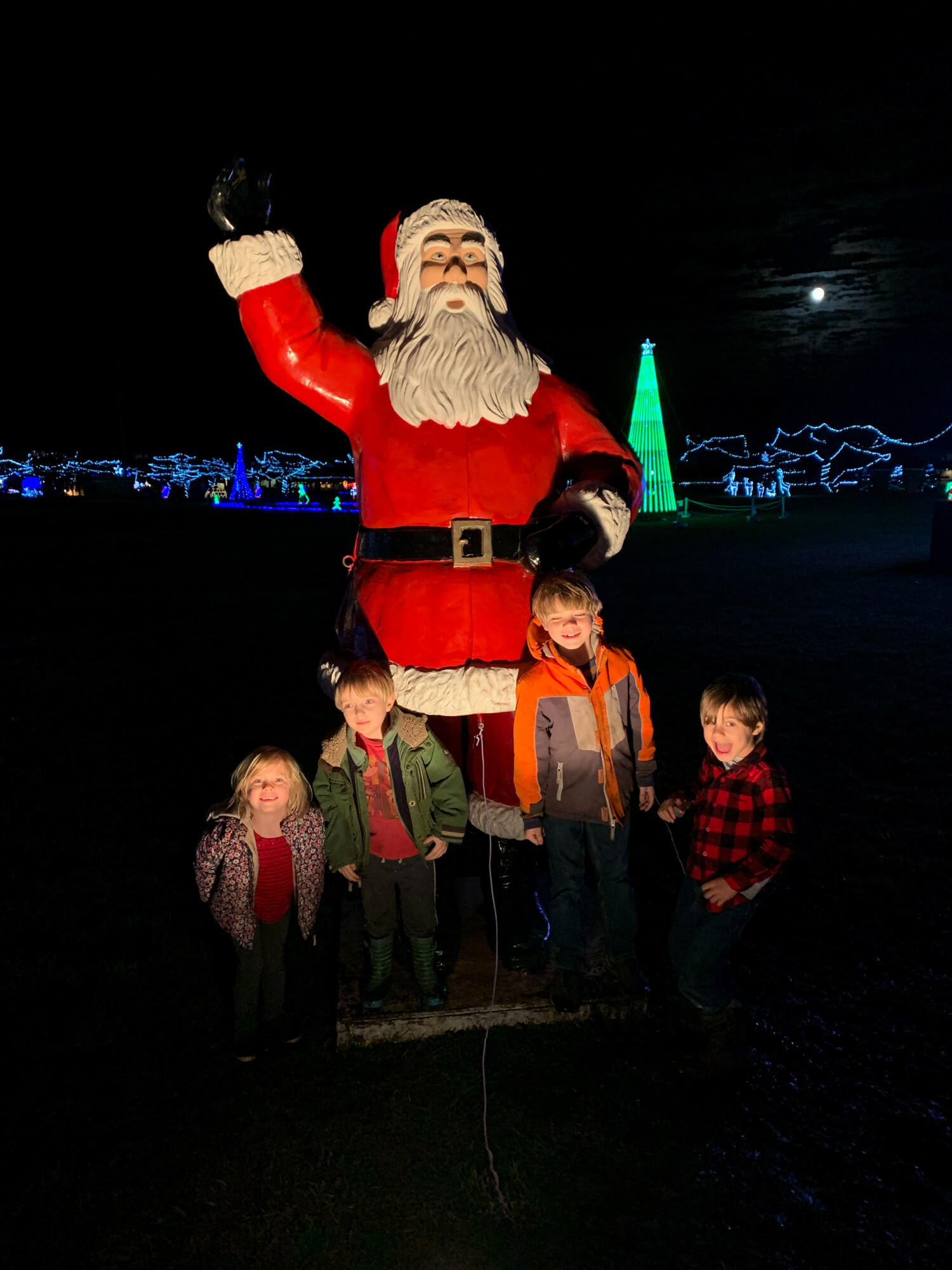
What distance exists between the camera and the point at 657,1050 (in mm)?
Result: 2623

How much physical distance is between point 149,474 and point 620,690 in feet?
239

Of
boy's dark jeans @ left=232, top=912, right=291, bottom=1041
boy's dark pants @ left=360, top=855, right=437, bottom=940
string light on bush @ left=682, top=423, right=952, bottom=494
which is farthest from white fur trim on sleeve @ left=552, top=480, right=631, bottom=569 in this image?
string light on bush @ left=682, top=423, right=952, bottom=494

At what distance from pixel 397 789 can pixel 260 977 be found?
0.72m

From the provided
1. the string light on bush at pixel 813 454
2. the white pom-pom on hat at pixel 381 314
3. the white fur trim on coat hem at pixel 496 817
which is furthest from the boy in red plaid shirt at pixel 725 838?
the string light on bush at pixel 813 454

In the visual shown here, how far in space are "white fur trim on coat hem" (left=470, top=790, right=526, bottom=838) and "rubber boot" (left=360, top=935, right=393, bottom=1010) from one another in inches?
18.1

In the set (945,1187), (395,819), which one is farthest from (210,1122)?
(945,1187)

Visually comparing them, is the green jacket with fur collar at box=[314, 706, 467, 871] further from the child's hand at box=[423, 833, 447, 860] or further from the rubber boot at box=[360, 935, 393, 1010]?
the rubber boot at box=[360, 935, 393, 1010]

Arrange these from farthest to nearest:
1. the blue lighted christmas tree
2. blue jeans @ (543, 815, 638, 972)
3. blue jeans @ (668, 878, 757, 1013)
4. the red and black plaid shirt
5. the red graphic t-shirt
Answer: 1. the blue lighted christmas tree
2. blue jeans @ (543, 815, 638, 972)
3. the red graphic t-shirt
4. blue jeans @ (668, 878, 757, 1013)
5. the red and black plaid shirt

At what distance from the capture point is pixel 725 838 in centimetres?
239

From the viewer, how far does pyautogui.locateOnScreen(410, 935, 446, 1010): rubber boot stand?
8.93 ft

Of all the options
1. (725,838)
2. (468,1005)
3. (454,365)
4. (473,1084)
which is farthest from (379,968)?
(454,365)

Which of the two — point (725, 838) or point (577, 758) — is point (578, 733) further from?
point (725, 838)

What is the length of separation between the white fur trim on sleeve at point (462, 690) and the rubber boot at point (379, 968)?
29.1 inches

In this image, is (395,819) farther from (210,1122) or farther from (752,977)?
(752,977)
